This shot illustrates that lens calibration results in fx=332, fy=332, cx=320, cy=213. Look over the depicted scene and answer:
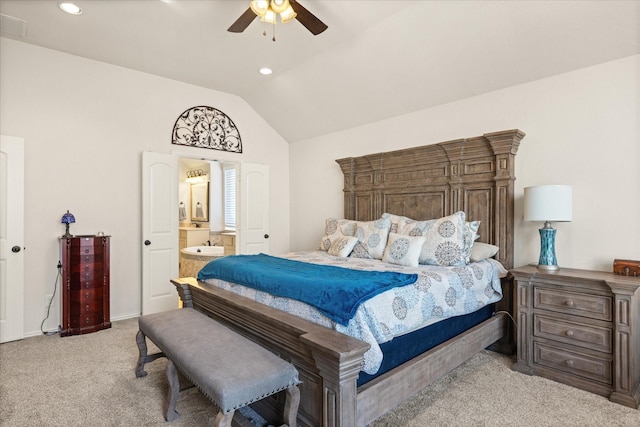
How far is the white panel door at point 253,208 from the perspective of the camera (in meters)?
5.08

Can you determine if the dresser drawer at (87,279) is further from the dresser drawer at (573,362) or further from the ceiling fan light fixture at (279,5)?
the dresser drawer at (573,362)

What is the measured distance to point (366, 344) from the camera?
1550mm

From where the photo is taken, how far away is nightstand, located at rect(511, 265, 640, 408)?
2.19 metres

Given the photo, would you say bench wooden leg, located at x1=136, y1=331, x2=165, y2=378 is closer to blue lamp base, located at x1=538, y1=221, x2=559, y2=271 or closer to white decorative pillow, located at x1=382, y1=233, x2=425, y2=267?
white decorative pillow, located at x1=382, y1=233, x2=425, y2=267

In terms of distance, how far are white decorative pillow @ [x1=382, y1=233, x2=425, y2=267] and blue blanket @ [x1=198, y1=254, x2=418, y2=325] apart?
726 mm

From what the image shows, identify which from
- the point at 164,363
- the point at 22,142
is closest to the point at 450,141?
the point at 164,363

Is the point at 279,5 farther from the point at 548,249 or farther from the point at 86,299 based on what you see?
the point at 86,299

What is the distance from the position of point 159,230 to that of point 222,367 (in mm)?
3131

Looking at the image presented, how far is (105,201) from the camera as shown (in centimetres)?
395

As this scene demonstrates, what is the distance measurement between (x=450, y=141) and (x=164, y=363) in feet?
11.3

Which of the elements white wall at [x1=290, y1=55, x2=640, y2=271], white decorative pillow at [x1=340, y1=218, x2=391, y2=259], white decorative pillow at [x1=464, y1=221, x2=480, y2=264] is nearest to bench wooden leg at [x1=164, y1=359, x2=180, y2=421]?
white decorative pillow at [x1=340, y1=218, x2=391, y2=259]

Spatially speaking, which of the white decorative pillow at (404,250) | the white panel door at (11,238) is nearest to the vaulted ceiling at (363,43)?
the white panel door at (11,238)

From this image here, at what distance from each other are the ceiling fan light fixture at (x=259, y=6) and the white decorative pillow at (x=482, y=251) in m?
2.64

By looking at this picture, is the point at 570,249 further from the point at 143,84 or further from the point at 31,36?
the point at 31,36
